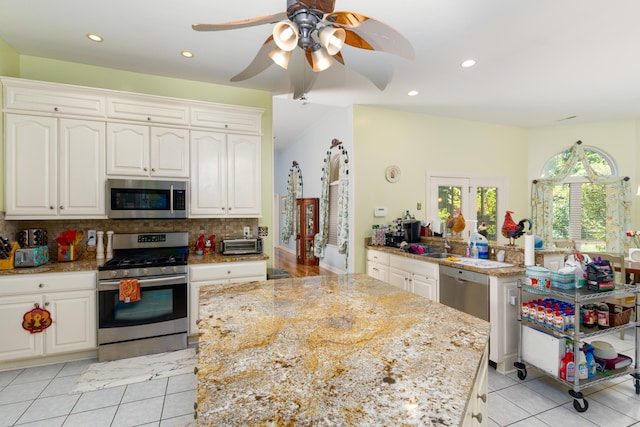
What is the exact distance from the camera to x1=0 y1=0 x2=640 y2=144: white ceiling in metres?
2.29

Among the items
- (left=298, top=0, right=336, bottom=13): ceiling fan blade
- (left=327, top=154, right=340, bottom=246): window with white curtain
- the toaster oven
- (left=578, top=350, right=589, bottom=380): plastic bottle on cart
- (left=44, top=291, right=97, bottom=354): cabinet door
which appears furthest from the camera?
(left=327, top=154, right=340, bottom=246): window with white curtain

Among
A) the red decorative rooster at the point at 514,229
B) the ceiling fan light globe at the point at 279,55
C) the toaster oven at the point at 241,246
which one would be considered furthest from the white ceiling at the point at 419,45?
the toaster oven at the point at 241,246

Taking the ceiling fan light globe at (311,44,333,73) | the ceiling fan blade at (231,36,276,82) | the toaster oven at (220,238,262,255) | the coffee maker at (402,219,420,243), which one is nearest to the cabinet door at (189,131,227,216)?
the toaster oven at (220,238,262,255)

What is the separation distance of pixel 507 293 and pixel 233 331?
2429 millimetres

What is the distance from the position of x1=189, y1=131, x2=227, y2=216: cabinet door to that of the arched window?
18.6 ft

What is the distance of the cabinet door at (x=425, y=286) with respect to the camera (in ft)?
10.7

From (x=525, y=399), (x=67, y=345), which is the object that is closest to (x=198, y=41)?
(x=67, y=345)

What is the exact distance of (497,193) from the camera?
5629 millimetres

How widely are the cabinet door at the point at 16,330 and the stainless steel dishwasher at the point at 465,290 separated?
373 cm

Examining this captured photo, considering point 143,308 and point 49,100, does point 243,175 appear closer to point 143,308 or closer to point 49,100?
point 143,308

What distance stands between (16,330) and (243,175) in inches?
94.7

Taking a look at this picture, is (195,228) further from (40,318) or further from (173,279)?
(40,318)

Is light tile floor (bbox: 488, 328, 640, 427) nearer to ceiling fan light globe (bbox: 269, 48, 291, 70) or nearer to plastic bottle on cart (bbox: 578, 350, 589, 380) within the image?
plastic bottle on cart (bbox: 578, 350, 589, 380)

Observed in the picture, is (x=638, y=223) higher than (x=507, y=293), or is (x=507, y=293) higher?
(x=638, y=223)
